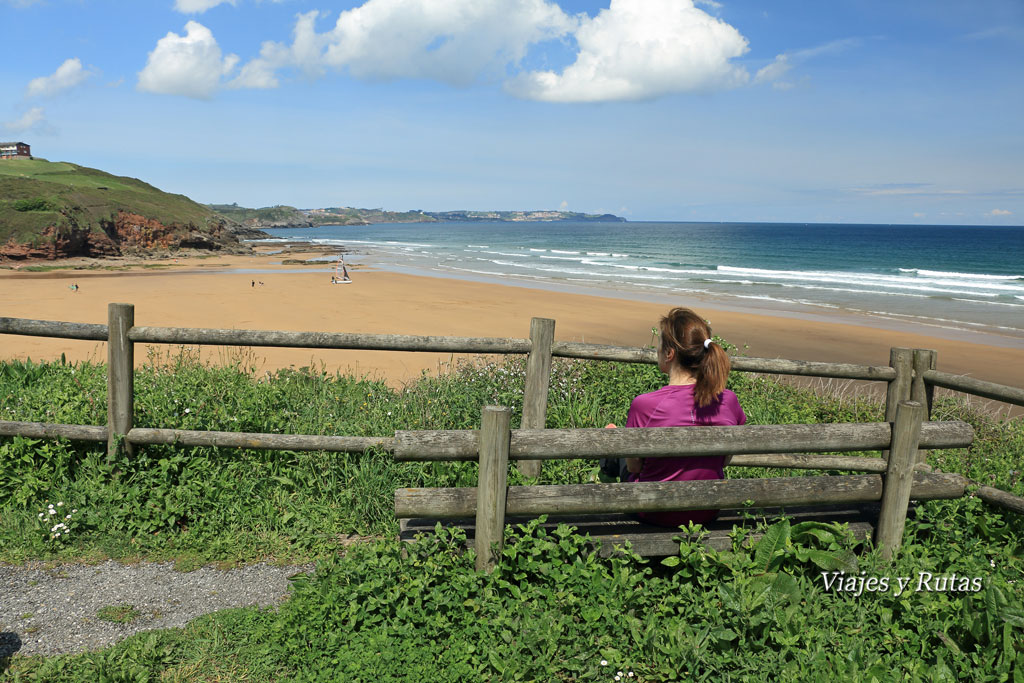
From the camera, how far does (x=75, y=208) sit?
4247 cm

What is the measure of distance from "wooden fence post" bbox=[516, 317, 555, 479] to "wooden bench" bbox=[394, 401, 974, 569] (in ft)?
4.55

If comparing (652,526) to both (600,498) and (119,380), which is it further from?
(119,380)

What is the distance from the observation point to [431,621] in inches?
130

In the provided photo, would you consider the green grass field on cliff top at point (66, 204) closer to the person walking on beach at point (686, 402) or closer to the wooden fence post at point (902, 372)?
the person walking on beach at point (686, 402)

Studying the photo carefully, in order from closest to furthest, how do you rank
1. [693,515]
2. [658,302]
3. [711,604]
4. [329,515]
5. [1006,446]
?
[711,604], [693,515], [329,515], [1006,446], [658,302]

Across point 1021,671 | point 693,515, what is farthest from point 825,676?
point 693,515

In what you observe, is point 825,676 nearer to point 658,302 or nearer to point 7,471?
point 7,471

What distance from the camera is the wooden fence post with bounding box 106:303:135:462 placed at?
4.77 meters

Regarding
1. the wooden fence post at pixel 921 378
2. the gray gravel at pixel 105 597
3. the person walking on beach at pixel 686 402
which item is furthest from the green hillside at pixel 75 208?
the wooden fence post at pixel 921 378

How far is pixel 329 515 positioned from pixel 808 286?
33.0 m

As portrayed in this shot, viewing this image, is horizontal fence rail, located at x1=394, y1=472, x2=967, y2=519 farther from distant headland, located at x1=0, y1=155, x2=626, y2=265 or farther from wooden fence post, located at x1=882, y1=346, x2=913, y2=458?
distant headland, located at x1=0, y1=155, x2=626, y2=265

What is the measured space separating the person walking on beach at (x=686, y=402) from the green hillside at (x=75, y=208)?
1639 inches

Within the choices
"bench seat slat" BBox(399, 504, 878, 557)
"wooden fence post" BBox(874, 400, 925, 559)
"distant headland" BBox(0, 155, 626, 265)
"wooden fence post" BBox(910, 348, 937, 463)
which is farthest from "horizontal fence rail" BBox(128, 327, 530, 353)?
"distant headland" BBox(0, 155, 626, 265)

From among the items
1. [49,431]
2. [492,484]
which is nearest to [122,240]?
[49,431]
